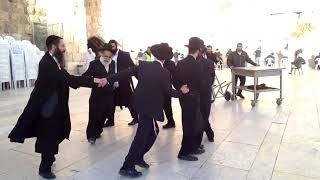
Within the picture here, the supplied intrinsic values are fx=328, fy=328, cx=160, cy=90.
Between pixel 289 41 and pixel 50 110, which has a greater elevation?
pixel 289 41

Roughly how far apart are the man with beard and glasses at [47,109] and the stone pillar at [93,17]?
41.0 feet

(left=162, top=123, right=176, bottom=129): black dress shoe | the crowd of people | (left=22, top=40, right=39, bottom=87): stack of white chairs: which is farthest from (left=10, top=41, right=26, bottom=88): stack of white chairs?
the crowd of people

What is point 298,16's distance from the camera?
63.5 ft

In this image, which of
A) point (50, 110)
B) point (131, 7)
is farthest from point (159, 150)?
point (131, 7)

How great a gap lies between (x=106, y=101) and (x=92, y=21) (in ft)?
39.0

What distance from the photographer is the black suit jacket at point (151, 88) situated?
2.93m

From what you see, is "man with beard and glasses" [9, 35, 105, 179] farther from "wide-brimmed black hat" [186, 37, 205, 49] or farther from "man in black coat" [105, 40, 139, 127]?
"man in black coat" [105, 40, 139, 127]

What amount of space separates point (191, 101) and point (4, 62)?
7.25m

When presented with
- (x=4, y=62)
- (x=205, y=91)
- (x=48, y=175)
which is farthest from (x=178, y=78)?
(x=4, y=62)

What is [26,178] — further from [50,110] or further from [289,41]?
[289,41]

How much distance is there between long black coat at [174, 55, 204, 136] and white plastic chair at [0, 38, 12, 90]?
700cm

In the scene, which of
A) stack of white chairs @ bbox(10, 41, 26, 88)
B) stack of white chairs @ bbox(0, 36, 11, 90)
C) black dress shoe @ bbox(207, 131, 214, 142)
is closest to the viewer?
black dress shoe @ bbox(207, 131, 214, 142)

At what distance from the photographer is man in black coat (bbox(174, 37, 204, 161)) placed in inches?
132

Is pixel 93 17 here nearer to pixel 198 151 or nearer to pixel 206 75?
pixel 206 75
